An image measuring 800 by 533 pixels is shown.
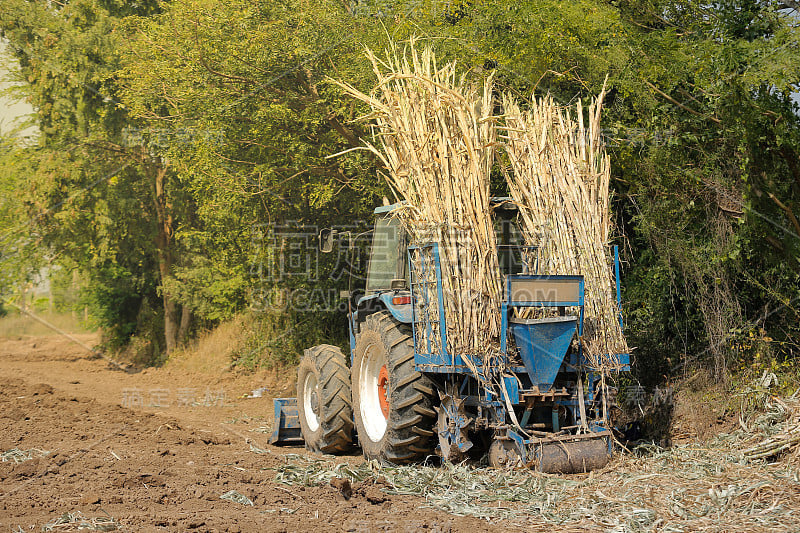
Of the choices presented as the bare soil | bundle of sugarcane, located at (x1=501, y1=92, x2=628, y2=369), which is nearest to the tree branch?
bundle of sugarcane, located at (x1=501, y1=92, x2=628, y2=369)

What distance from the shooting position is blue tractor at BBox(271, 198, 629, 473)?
540 cm

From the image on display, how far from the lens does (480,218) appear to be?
5922mm

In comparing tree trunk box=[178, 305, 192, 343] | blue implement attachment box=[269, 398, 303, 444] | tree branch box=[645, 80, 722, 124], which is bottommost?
blue implement attachment box=[269, 398, 303, 444]

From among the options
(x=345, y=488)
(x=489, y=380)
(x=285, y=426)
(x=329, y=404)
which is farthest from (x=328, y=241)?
(x=345, y=488)

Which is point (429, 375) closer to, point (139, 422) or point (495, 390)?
point (495, 390)

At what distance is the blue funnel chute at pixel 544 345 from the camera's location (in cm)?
550

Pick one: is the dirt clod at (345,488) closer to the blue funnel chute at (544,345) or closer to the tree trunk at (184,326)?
the blue funnel chute at (544,345)

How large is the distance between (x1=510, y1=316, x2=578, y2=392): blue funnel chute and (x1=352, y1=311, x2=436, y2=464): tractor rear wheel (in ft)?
3.00

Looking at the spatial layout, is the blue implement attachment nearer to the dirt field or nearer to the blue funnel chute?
the dirt field

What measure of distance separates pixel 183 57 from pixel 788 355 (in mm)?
9851

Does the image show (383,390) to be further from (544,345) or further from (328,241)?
(544,345)

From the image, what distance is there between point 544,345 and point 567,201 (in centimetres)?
144

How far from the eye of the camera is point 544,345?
5.51m

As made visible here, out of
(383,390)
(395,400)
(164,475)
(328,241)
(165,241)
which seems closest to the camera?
(395,400)
